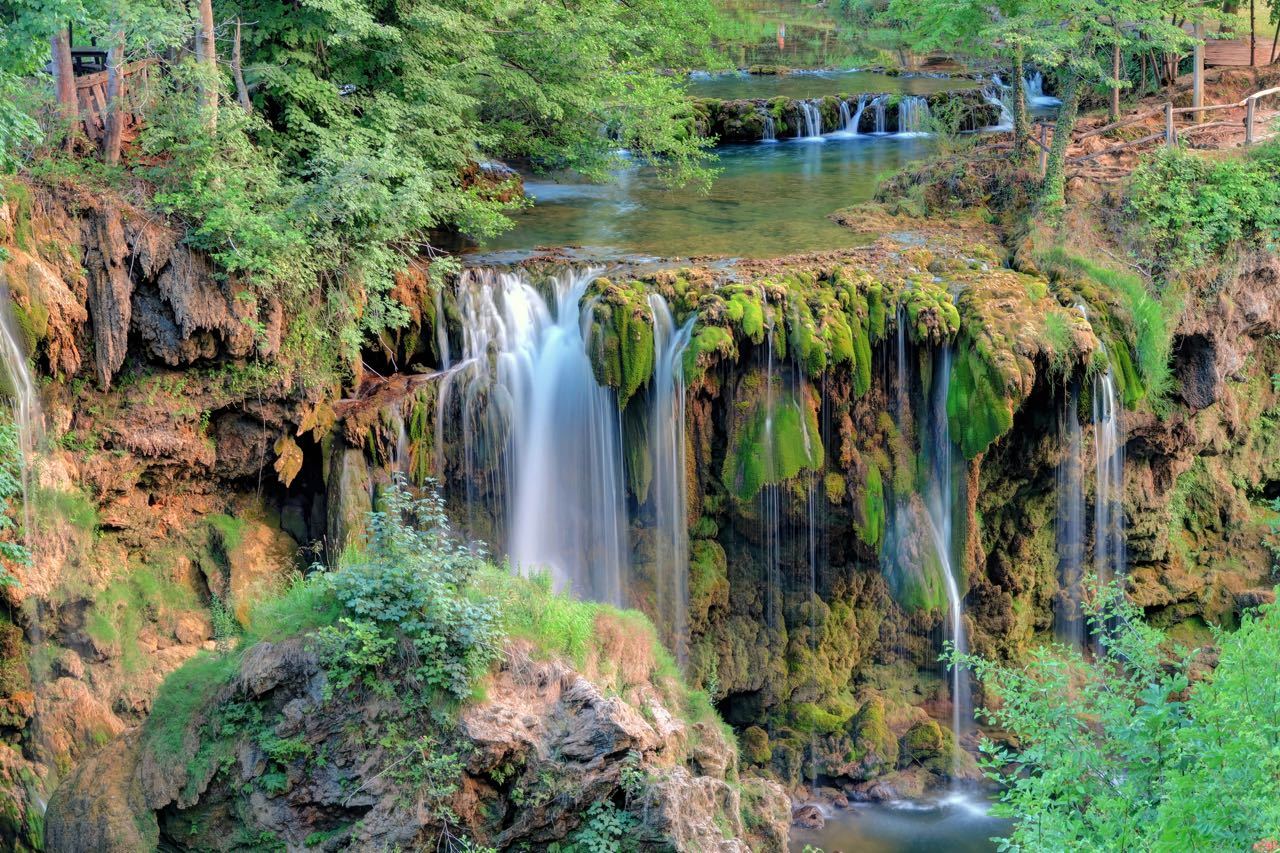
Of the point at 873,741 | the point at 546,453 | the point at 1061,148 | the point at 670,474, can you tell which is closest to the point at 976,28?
the point at 1061,148

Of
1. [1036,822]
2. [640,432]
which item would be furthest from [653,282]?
[1036,822]

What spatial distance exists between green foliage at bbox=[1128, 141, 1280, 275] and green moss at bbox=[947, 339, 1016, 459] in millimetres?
3869

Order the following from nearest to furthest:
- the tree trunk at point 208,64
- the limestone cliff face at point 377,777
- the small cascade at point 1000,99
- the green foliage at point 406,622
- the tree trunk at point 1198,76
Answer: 1. the limestone cliff face at point 377,777
2. the green foliage at point 406,622
3. the tree trunk at point 208,64
4. the tree trunk at point 1198,76
5. the small cascade at point 1000,99

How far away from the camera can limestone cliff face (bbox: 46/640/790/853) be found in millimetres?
9945

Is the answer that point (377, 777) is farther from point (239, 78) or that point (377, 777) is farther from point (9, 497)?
point (239, 78)

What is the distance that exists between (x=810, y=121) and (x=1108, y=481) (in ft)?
41.0

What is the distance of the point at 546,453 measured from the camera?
15.2 m

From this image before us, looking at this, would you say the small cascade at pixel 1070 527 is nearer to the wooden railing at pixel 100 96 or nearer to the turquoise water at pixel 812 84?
the wooden railing at pixel 100 96

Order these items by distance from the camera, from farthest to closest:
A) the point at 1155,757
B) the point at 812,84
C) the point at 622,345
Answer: the point at 812,84
the point at 622,345
the point at 1155,757

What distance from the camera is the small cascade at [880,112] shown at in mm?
26719

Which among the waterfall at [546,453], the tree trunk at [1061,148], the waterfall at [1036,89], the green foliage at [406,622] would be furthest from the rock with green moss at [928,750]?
the waterfall at [1036,89]

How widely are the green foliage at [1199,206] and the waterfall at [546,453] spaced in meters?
7.94

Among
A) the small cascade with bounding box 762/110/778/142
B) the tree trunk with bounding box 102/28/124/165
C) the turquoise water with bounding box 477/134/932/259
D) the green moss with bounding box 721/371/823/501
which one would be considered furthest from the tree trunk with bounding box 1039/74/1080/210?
the tree trunk with bounding box 102/28/124/165

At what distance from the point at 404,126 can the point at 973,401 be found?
298 inches
